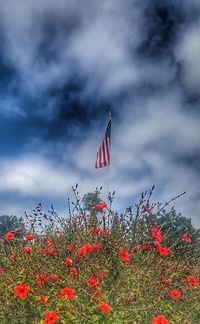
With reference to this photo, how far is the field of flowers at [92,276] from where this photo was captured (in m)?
5.09

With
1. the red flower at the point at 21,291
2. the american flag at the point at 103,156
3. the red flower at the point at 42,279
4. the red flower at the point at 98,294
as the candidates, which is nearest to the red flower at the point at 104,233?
the red flower at the point at 42,279

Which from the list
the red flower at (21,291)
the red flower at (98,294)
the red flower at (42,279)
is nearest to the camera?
the red flower at (21,291)

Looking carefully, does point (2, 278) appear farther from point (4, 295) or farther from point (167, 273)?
point (167, 273)

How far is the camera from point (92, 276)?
19.0 feet

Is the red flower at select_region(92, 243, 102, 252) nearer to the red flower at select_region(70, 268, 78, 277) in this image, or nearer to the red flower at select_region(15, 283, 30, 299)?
the red flower at select_region(70, 268, 78, 277)

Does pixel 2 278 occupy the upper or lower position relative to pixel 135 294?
upper

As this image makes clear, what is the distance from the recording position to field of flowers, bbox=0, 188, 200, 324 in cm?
509

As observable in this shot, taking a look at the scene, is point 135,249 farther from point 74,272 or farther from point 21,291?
point 21,291

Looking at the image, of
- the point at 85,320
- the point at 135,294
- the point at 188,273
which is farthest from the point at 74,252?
the point at 188,273

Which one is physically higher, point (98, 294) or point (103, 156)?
point (103, 156)

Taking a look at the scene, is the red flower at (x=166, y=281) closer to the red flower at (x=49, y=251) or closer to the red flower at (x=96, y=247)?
the red flower at (x=96, y=247)

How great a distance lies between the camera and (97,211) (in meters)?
7.20

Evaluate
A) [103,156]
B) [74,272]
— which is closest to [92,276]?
[74,272]

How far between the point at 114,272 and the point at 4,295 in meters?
1.56
